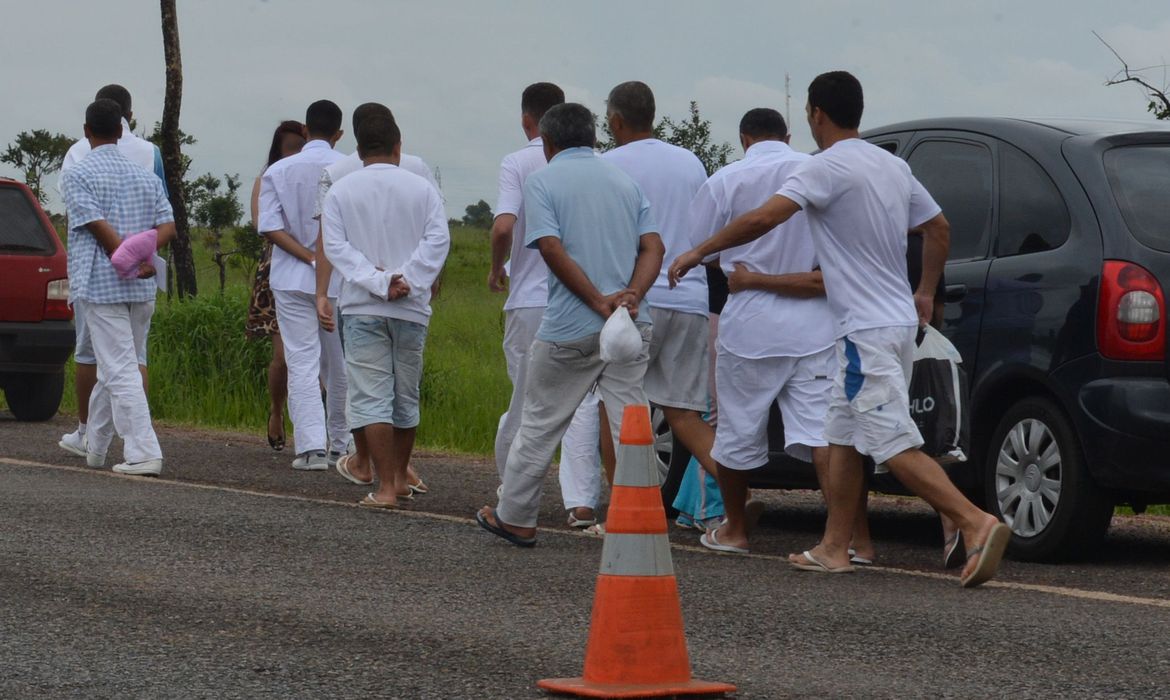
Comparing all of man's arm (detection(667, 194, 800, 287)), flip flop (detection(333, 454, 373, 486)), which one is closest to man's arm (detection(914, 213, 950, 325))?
man's arm (detection(667, 194, 800, 287))

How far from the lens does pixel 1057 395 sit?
7.54 metres

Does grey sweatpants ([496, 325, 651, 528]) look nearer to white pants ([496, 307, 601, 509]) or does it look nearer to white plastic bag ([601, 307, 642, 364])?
white plastic bag ([601, 307, 642, 364])

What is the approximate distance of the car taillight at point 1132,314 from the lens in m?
7.28

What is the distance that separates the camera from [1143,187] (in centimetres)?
763

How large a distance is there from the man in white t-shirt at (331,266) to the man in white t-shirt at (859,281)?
8.59 ft

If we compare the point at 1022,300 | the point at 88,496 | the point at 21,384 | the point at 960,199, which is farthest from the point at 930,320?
the point at 21,384

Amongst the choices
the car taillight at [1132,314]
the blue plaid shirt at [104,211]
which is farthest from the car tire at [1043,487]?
the blue plaid shirt at [104,211]

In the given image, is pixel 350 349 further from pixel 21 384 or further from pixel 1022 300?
pixel 21 384

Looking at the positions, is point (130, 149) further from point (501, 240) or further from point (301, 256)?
point (501, 240)

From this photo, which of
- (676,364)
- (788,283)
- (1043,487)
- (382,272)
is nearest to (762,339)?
(788,283)

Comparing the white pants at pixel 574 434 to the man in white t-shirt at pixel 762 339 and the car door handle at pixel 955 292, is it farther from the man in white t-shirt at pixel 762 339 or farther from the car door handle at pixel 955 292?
the car door handle at pixel 955 292

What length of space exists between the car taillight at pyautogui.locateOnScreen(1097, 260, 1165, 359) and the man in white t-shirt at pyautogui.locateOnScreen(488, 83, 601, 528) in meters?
2.30

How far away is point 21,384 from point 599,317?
28.0ft

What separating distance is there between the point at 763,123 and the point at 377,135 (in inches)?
78.0
